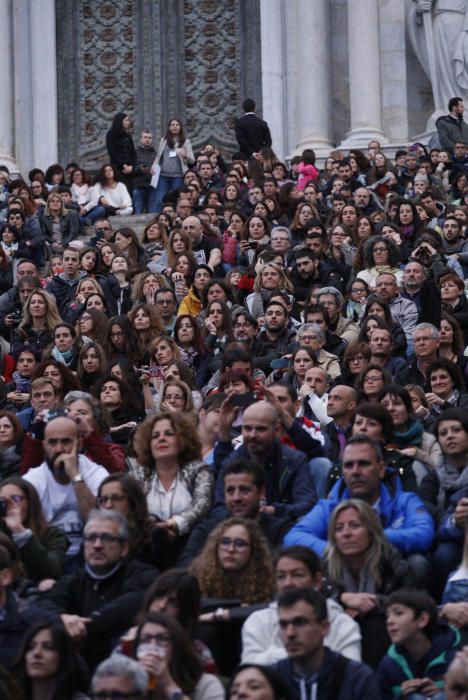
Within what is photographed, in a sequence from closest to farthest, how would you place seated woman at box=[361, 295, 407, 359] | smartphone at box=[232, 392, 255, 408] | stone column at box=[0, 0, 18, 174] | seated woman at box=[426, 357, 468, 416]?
smartphone at box=[232, 392, 255, 408] < seated woman at box=[426, 357, 468, 416] < seated woman at box=[361, 295, 407, 359] < stone column at box=[0, 0, 18, 174]

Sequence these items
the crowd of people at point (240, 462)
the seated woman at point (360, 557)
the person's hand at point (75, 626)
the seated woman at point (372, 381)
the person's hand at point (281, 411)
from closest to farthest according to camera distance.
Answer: the crowd of people at point (240, 462), the person's hand at point (75, 626), the seated woman at point (360, 557), the person's hand at point (281, 411), the seated woman at point (372, 381)

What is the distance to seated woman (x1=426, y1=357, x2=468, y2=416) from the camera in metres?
14.4

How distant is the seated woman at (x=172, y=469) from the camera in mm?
12078

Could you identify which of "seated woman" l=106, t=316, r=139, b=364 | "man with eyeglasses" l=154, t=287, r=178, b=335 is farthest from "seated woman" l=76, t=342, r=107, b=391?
"man with eyeglasses" l=154, t=287, r=178, b=335

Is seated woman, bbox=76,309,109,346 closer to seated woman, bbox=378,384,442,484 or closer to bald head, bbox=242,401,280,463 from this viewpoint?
seated woman, bbox=378,384,442,484

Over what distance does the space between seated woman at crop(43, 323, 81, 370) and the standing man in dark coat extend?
31.8 ft

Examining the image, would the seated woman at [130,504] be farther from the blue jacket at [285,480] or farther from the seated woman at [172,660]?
the seated woman at [172,660]

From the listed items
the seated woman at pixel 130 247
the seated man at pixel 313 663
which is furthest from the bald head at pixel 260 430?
the seated woman at pixel 130 247

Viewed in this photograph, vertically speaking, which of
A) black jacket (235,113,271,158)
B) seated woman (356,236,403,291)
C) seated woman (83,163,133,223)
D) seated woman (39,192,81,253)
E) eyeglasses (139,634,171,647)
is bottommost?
eyeglasses (139,634,171,647)

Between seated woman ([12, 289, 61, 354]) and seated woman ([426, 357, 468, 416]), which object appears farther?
seated woman ([12, 289, 61, 354])

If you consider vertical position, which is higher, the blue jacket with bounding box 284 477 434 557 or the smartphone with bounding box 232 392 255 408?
the smartphone with bounding box 232 392 255 408

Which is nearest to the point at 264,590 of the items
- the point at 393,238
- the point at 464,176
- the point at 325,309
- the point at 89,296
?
the point at 325,309

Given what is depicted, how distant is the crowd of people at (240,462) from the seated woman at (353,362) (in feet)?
0.11

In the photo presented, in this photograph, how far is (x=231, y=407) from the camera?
13.0 metres
